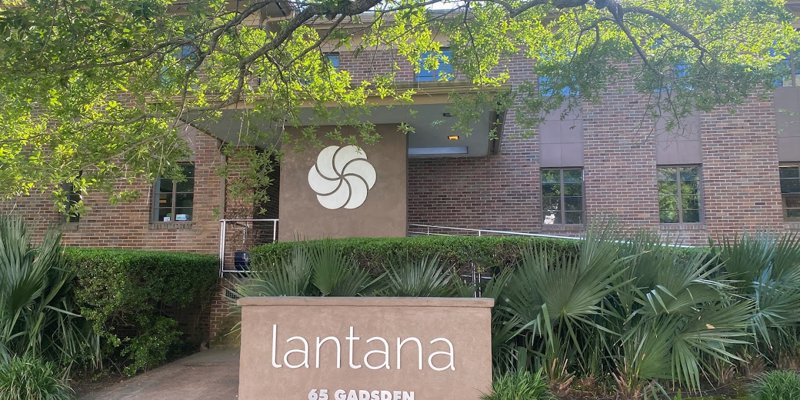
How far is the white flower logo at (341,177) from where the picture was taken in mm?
10633

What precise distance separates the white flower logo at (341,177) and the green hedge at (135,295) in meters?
2.64

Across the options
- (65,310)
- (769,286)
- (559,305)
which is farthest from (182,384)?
(769,286)

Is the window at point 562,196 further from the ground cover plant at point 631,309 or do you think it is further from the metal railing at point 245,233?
the metal railing at point 245,233

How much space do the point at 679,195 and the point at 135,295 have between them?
36.6 feet

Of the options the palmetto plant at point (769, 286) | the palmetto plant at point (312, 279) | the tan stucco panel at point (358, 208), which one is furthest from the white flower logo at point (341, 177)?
the palmetto plant at point (769, 286)

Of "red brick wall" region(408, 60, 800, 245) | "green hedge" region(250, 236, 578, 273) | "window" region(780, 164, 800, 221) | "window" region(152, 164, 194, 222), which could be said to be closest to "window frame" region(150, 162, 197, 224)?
"window" region(152, 164, 194, 222)

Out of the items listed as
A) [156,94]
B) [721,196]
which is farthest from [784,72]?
[156,94]

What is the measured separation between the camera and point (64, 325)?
7.55m

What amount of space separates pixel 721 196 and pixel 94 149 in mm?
12221

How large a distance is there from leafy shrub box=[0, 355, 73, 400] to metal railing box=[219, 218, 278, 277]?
4.87 metres

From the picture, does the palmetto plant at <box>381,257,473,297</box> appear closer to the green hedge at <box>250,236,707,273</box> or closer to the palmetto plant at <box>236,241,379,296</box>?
the palmetto plant at <box>236,241,379,296</box>

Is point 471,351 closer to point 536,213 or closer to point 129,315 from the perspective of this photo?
point 129,315

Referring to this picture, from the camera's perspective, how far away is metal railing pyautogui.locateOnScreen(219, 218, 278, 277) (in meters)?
11.6

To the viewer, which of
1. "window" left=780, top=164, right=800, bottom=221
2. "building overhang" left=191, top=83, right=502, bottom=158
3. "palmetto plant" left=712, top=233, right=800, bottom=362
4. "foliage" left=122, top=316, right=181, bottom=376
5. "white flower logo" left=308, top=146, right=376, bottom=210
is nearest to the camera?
"palmetto plant" left=712, top=233, right=800, bottom=362
